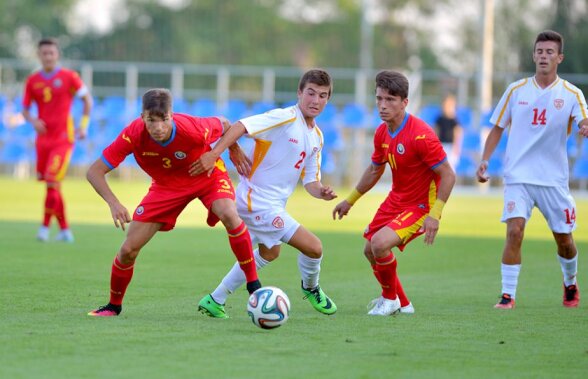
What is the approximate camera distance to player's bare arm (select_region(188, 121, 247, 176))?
7.70 metres

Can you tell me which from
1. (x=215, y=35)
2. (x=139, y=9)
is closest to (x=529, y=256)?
(x=215, y=35)

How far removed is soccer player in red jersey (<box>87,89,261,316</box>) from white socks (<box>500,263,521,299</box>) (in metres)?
2.25

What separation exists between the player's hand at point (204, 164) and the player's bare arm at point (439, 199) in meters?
1.63

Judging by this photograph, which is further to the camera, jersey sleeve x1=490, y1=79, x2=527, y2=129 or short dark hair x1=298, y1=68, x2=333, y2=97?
jersey sleeve x1=490, y1=79, x2=527, y2=129

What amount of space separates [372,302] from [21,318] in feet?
8.58

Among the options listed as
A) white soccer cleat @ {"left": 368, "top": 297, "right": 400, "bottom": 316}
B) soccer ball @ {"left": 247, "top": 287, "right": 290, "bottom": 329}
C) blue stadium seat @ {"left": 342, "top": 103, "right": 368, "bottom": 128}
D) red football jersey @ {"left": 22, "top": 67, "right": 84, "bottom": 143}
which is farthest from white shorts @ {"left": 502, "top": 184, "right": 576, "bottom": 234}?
blue stadium seat @ {"left": 342, "top": 103, "right": 368, "bottom": 128}

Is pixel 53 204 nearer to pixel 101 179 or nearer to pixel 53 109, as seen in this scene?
pixel 53 109

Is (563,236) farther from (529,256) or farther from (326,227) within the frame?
(326,227)

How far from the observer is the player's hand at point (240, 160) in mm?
8148

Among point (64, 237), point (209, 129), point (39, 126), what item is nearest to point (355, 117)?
point (39, 126)

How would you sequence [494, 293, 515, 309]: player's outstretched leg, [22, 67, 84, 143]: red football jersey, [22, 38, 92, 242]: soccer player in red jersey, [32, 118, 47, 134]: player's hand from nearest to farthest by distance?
[494, 293, 515, 309]: player's outstretched leg, [32, 118, 47, 134]: player's hand, [22, 38, 92, 242]: soccer player in red jersey, [22, 67, 84, 143]: red football jersey

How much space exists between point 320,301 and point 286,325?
0.82 metres

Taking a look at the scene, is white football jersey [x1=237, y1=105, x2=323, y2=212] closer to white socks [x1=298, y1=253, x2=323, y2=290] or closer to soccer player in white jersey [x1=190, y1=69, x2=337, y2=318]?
soccer player in white jersey [x1=190, y1=69, x2=337, y2=318]

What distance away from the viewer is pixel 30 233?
1487 cm
